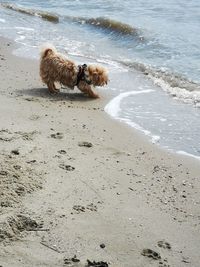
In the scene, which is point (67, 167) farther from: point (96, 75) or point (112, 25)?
point (112, 25)

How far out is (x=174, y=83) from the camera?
950 cm

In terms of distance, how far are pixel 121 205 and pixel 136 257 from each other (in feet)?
2.79

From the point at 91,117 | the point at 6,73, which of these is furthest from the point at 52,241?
the point at 6,73

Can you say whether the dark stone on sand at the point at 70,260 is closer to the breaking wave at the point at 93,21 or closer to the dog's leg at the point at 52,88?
the dog's leg at the point at 52,88

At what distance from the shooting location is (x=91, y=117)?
7.57 meters

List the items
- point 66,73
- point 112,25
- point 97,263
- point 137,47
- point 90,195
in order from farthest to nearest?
point 112,25 < point 137,47 < point 66,73 < point 90,195 < point 97,263

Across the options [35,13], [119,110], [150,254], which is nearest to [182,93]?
[119,110]

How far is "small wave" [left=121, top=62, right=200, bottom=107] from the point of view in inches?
343

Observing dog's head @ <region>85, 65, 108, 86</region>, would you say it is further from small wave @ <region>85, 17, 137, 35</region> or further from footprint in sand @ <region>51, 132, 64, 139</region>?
small wave @ <region>85, 17, 137, 35</region>

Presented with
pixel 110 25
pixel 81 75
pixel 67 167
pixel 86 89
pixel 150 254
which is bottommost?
pixel 150 254

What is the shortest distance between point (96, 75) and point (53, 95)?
83 centimetres

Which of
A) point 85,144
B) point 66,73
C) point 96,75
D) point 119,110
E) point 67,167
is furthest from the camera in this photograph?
point 96,75

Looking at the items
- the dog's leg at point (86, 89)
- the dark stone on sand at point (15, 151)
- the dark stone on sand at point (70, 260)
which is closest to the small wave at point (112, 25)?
the dog's leg at point (86, 89)

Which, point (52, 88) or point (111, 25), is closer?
point (52, 88)
